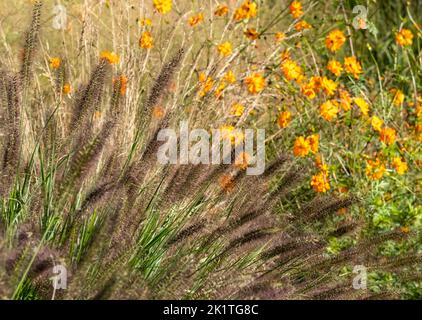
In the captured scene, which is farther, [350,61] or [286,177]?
[350,61]

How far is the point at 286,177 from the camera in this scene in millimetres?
2168

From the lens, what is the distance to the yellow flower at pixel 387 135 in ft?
10.8

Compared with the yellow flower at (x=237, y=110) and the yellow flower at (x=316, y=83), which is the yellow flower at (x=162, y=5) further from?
the yellow flower at (x=316, y=83)

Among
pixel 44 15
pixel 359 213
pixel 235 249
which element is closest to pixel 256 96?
pixel 359 213

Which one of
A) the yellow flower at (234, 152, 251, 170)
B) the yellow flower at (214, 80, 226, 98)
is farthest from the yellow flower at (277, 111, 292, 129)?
the yellow flower at (234, 152, 251, 170)

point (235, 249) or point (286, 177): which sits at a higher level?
point (286, 177)

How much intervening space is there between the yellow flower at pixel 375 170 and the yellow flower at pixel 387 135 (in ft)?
0.33

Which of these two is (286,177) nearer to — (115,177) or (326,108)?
(115,177)

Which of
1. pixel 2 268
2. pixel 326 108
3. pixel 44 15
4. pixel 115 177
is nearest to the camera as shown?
pixel 2 268

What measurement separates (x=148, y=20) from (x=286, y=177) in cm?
157

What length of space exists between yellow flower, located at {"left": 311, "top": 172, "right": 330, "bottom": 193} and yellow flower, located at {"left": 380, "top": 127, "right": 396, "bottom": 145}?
14.0 inches

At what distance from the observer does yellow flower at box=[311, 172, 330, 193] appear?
3105 millimetres

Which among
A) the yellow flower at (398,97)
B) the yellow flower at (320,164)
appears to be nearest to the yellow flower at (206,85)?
the yellow flower at (320,164)
